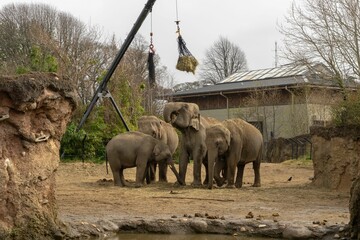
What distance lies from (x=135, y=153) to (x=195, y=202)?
4.31 meters

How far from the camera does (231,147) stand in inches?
676

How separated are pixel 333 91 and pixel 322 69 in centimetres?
724

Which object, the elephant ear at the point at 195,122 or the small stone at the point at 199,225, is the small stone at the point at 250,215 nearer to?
the small stone at the point at 199,225

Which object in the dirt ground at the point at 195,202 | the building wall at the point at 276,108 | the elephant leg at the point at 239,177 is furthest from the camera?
the building wall at the point at 276,108

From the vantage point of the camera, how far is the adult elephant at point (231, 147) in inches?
648

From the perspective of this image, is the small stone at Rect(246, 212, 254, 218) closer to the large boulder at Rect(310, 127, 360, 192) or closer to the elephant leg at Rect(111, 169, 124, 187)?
the large boulder at Rect(310, 127, 360, 192)

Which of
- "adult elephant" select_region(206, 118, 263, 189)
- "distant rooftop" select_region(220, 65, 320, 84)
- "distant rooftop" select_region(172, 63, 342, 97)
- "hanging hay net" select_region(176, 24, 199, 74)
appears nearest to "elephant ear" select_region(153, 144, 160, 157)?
"adult elephant" select_region(206, 118, 263, 189)

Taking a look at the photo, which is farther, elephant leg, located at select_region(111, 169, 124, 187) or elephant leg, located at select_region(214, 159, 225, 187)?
elephant leg, located at select_region(111, 169, 124, 187)

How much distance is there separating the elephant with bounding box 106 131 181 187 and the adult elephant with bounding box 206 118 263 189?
1329mm

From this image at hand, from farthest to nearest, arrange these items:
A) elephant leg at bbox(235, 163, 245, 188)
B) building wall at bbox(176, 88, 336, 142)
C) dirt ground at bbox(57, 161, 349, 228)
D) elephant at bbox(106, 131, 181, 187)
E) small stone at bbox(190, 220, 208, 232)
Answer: building wall at bbox(176, 88, 336, 142) < elephant leg at bbox(235, 163, 245, 188) < elephant at bbox(106, 131, 181, 187) < dirt ground at bbox(57, 161, 349, 228) < small stone at bbox(190, 220, 208, 232)

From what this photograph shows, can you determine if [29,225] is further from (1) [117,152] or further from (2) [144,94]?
(2) [144,94]

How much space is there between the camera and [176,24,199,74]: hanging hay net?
66.6ft

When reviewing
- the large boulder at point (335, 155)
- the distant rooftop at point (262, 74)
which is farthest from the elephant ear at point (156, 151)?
the distant rooftop at point (262, 74)

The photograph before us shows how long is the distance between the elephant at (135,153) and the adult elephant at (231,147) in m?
1.33
